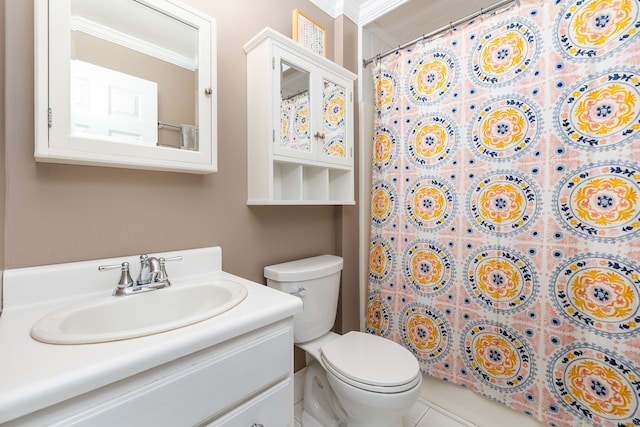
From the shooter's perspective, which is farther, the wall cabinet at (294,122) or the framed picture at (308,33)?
the framed picture at (308,33)

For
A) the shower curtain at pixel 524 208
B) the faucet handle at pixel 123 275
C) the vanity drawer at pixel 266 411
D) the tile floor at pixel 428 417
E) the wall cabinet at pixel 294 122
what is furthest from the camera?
the tile floor at pixel 428 417

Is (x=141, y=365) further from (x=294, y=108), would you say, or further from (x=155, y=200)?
(x=294, y=108)

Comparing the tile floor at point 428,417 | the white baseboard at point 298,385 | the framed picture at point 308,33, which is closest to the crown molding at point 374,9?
the framed picture at point 308,33

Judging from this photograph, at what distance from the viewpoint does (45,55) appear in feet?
2.47

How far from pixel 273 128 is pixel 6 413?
1.03m

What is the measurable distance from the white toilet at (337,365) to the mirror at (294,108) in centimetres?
58

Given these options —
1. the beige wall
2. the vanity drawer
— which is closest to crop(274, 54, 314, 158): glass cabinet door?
the beige wall

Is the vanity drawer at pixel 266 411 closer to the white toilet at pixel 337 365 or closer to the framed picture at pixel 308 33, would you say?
the white toilet at pixel 337 365

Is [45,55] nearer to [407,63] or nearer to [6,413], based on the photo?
[6,413]

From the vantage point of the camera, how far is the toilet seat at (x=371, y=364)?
0.98 metres

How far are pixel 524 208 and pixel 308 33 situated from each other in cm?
129

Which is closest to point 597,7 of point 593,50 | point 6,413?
point 593,50

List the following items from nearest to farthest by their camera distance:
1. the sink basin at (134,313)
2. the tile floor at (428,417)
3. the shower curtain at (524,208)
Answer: the sink basin at (134,313) → the shower curtain at (524,208) → the tile floor at (428,417)

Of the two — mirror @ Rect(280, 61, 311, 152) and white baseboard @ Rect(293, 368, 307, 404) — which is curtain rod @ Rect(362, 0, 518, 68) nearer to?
mirror @ Rect(280, 61, 311, 152)
